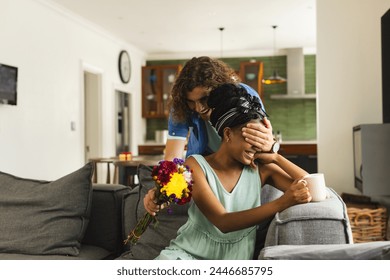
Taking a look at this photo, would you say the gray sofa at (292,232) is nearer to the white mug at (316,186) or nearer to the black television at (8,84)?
the white mug at (316,186)

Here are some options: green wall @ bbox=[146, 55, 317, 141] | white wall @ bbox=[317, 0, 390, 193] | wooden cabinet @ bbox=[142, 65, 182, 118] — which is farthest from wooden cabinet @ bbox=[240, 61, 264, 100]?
white wall @ bbox=[317, 0, 390, 193]

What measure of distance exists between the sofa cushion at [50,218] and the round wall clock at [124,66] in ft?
20.7

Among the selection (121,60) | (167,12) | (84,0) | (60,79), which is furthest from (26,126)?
(121,60)

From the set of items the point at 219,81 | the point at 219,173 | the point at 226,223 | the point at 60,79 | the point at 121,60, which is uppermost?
the point at 121,60

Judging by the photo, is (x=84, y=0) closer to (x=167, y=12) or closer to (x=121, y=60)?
(x=167, y=12)

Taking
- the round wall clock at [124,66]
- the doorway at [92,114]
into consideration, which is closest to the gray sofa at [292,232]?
the doorway at [92,114]

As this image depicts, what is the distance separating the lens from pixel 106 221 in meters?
2.02

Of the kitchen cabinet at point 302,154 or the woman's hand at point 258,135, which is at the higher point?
the woman's hand at point 258,135

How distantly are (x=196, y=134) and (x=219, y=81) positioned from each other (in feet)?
0.97

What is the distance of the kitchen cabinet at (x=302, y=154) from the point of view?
288 inches

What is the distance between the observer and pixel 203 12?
628cm

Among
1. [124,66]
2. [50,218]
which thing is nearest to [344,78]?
[50,218]

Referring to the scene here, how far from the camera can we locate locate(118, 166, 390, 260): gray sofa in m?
0.86
